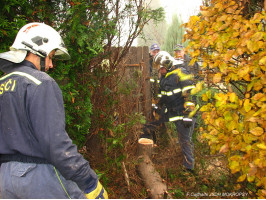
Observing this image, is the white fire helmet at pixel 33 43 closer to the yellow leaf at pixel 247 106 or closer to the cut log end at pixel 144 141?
the yellow leaf at pixel 247 106

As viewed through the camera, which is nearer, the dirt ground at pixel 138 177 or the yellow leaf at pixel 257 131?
the yellow leaf at pixel 257 131

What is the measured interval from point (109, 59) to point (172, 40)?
309 inches

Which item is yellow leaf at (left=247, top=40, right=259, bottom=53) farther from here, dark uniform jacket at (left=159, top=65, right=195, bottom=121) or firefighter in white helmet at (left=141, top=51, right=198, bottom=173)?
dark uniform jacket at (left=159, top=65, right=195, bottom=121)

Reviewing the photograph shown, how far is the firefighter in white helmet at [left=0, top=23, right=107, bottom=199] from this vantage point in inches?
68.1

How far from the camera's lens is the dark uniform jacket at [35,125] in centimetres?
172

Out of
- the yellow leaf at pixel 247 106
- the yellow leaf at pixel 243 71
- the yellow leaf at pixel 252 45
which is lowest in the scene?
the yellow leaf at pixel 247 106

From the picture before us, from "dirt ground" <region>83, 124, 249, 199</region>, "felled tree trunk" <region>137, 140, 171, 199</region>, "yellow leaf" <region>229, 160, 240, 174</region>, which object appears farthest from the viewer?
"dirt ground" <region>83, 124, 249, 199</region>

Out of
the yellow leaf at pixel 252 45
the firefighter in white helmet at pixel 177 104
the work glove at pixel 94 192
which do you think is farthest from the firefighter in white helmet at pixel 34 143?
the firefighter in white helmet at pixel 177 104

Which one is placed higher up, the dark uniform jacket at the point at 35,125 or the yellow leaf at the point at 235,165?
the dark uniform jacket at the point at 35,125

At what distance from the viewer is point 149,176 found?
13.6 ft

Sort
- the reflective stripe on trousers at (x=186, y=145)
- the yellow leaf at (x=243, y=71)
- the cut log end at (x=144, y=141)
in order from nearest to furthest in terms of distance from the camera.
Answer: the yellow leaf at (x=243, y=71) < the reflective stripe on trousers at (x=186, y=145) < the cut log end at (x=144, y=141)

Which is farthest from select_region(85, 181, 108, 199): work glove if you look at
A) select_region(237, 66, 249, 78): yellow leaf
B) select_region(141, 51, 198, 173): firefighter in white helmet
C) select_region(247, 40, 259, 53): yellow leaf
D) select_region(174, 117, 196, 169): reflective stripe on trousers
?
select_region(174, 117, 196, 169): reflective stripe on trousers

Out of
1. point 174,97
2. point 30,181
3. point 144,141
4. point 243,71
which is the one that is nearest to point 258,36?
point 243,71

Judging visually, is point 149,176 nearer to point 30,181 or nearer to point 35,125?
point 30,181
